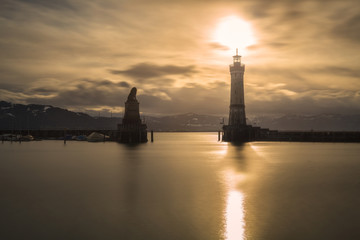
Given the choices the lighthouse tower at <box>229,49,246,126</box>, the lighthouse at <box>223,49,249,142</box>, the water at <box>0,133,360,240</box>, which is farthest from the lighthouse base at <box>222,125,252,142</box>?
the water at <box>0,133,360,240</box>

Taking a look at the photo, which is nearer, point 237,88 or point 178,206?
point 178,206

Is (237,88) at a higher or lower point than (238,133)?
higher

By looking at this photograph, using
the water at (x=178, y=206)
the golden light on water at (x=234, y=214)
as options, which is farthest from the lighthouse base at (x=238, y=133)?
the golden light on water at (x=234, y=214)

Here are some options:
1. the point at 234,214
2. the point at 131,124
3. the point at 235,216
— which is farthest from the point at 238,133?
the point at 235,216

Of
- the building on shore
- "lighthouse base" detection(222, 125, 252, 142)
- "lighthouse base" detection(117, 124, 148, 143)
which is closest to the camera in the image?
the building on shore

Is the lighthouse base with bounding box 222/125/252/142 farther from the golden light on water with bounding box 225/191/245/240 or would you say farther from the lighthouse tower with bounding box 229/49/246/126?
the golden light on water with bounding box 225/191/245/240

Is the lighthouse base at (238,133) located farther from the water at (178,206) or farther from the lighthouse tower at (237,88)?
the water at (178,206)

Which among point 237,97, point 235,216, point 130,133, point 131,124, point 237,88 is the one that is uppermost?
point 237,88

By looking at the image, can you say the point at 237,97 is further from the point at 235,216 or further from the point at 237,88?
the point at 235,216
